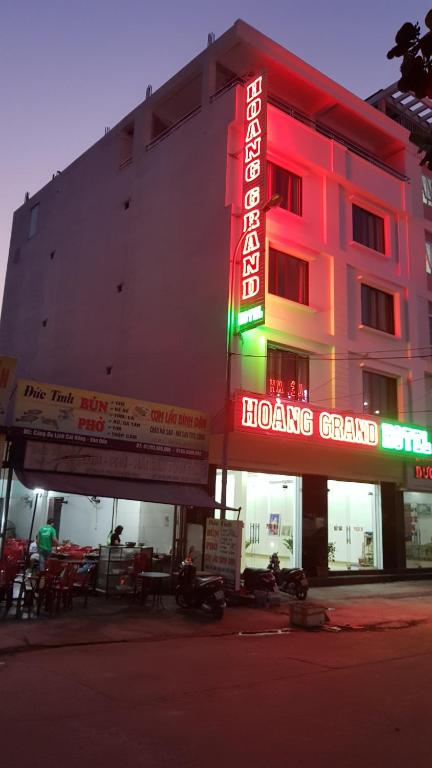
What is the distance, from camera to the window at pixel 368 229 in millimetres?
24250

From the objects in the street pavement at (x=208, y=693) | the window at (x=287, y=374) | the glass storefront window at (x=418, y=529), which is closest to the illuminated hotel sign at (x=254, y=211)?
the window at (x=287, y=374)

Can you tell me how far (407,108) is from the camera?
97.3 feet

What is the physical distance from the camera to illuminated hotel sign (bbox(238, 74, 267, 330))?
59.2 feet

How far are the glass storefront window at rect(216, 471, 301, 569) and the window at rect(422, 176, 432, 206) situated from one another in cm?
1491

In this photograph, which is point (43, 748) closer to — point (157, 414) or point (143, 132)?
point (157, 414)

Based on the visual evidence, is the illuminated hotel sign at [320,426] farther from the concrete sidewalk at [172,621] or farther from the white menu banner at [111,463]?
the concrete sidewalk at [172,621]

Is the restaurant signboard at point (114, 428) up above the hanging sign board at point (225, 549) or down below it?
above

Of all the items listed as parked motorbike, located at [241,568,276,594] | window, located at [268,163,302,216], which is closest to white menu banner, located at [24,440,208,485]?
parked motorbike, located at [241,568,276,594]

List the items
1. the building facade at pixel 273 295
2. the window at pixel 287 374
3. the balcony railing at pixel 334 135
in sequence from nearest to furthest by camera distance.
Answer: the building facade at pixel 273 295
the window at pixel 287 374
the balcony railing at pixel 334 135

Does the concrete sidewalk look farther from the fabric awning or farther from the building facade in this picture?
the building facade

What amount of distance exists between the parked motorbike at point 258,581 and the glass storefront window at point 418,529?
30.4 feet

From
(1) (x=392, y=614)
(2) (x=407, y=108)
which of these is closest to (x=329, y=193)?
(2) (x=407, y=108)

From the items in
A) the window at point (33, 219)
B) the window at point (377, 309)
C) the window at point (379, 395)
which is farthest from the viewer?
the window at point (33, 219)

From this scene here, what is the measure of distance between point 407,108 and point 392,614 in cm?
2424
